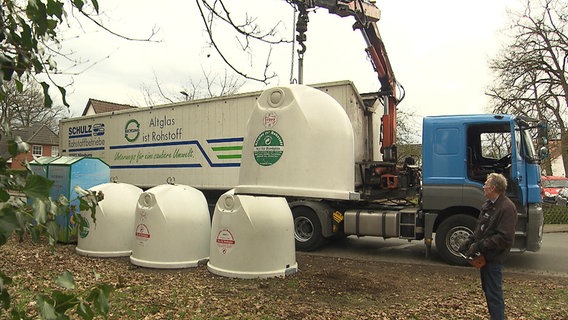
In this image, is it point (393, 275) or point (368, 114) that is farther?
point (368, 114)

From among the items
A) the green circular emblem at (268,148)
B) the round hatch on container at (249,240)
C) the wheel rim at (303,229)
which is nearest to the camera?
the green circular emblem at (268,148)

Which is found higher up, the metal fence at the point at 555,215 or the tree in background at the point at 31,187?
the tree in background at the point at 31,187

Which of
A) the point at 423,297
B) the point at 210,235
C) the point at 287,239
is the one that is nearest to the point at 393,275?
the point at 423,297

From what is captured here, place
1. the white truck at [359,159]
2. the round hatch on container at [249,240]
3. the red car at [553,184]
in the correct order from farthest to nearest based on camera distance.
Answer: the red car at [553,184] → the round hatch on container at [249,240] → the white truck at [359,159]

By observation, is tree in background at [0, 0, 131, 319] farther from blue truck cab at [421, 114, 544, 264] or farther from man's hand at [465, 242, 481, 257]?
blue truck cab at [421, 114, 544, 264]

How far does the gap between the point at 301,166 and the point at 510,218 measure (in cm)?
215

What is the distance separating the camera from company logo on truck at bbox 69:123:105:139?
45.4ft

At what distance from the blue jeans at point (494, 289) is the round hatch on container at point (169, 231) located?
4.55 m

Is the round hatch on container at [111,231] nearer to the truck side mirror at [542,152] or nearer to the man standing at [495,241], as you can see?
the man standing at [495,241]

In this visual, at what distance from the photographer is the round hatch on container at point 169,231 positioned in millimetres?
7223

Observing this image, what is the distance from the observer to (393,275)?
7332 mm

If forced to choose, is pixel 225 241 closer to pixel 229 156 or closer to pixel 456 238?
pixel 229 156

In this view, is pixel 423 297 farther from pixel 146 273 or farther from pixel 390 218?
pixel 146 273

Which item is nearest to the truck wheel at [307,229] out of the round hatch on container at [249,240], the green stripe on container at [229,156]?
the green stripe on container at [229,156]
